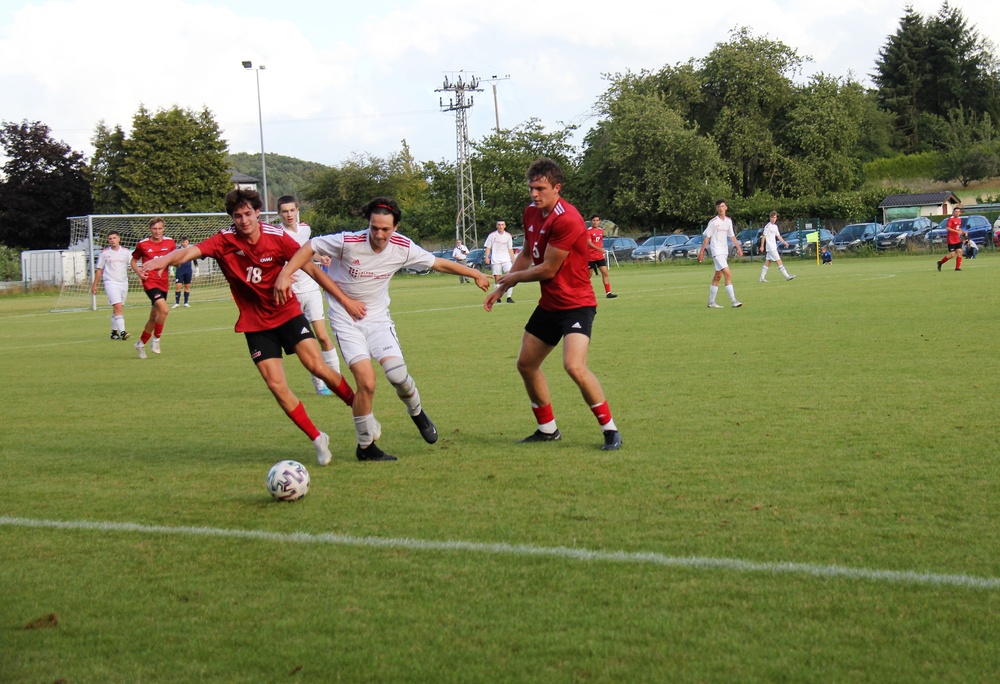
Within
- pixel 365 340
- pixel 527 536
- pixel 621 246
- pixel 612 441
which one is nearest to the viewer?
pixel 527 536

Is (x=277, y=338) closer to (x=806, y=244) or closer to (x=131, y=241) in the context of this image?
(x=131, y=241)

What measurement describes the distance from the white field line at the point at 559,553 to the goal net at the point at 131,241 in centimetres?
3153

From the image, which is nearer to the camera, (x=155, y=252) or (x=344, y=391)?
(x=344, y=391)

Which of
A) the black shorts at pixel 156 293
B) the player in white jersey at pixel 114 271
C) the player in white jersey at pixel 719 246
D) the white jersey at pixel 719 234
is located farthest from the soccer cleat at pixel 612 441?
the player in white jersey at pixel 114 271

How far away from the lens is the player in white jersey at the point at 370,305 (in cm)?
763

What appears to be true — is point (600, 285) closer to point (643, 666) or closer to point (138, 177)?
point (643, 666)

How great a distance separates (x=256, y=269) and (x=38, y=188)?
69.9m

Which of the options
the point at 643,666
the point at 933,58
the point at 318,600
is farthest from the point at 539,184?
the point at 933,58

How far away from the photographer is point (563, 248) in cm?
762

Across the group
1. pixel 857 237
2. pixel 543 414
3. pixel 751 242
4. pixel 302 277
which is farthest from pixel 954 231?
pixel 543 414

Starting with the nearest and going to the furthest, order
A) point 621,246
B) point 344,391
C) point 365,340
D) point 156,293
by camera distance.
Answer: point 365,340, point 344,391, point 156,293, point 621,246

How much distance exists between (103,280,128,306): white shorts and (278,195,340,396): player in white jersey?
33.9 ft

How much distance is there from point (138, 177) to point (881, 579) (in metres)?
70.8

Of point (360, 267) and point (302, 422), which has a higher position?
point (360, 267)
